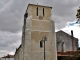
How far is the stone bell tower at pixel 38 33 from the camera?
81.2 feet

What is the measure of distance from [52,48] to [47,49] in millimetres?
855

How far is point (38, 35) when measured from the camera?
2562cm

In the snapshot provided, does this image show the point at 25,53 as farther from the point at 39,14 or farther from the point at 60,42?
the point at 60,42

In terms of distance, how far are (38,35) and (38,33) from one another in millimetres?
343

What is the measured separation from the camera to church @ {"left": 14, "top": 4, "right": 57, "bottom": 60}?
2478 centimetres

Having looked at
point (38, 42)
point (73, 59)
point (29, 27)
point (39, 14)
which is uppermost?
point (39, 14)

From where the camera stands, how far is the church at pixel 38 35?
24781mm

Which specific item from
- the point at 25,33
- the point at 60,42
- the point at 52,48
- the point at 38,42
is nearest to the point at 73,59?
the point at 52,48

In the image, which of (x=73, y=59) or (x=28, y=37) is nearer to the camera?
(x=73, y=59)

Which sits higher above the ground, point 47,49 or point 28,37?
point 28,37

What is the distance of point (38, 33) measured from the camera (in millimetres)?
25719

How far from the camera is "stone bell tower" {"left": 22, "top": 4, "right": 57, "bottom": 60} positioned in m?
24.8

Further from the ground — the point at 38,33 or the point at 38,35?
the point at 38,33

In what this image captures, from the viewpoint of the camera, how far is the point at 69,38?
1441 inches
